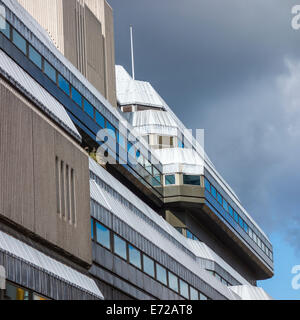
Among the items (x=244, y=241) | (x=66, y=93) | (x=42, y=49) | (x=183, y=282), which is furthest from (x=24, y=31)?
(x=244, y=241)

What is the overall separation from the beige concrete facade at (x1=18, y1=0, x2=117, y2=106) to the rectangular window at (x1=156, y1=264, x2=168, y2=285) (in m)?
20.6

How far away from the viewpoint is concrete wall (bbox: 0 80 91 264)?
33.2 m

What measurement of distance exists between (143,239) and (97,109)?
1807cm

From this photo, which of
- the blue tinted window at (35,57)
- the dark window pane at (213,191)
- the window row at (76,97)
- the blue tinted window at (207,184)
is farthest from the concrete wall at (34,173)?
the dark window pane at (213,191)

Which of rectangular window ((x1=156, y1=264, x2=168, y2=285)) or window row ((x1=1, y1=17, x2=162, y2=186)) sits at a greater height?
window row ((x1=1, y1=17, x2=162, y2=186))

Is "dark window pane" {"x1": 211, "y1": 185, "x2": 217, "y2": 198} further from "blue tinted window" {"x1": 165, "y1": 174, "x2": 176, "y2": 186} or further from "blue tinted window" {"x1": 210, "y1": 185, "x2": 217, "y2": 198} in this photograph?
"blue tinted window" {"x1": 165, "y1": 174, "x2": 176, "y2": 186}

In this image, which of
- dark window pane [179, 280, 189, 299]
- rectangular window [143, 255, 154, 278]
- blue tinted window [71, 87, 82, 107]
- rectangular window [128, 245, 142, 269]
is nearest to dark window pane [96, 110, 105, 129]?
blue tinted window [71, 87, 82, 107]

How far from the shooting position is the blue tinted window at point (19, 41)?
55.2 meters

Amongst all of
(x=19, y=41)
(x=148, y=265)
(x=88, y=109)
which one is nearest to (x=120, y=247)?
(x=148, y=265)

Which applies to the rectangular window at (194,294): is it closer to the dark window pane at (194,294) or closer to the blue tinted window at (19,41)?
the dark window pane at (194,294)

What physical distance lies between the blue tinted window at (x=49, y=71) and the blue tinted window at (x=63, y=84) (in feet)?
3.40

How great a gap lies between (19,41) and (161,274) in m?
16.5

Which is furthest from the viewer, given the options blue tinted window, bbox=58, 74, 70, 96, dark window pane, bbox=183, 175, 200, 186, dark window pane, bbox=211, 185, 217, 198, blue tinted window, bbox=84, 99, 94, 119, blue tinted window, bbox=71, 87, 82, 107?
dark window pane, bbox=211, 185, 217, 198
